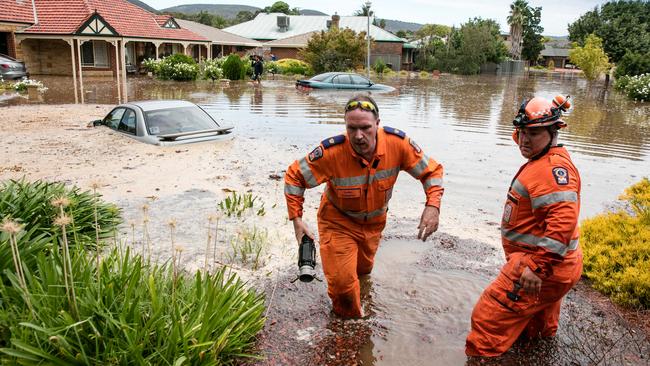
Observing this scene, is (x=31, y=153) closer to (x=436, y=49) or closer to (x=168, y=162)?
(x=168, y=162)

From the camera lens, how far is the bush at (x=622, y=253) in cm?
467

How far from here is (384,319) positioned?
4.49 meters

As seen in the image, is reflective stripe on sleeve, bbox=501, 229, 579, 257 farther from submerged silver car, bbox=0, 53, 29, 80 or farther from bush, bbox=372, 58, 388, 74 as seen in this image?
bush, bbox=372, 58, 388, 74

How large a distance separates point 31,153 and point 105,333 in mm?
8804

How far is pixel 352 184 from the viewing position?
13.3 feet

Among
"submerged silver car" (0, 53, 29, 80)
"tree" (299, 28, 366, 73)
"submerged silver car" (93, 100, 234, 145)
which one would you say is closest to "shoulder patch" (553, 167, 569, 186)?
"submerged silver car" (93, 100, 234, 145)

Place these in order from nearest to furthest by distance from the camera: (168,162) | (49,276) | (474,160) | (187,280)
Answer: (49,276) → (187,280) → (168,162) → (474,160)

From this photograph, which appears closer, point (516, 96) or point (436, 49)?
point (516, 96)

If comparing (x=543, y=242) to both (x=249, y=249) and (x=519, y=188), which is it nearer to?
→ (x=519, y=188)

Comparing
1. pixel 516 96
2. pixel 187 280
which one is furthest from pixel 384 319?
pixel 516 96

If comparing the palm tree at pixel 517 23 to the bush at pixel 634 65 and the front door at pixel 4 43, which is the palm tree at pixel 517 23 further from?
the front door at pixel 4 43

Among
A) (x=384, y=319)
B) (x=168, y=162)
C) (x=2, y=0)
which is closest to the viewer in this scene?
(x=384, y=319)

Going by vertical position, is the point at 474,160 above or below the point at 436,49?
below

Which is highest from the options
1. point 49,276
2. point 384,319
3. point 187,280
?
point 49,276
